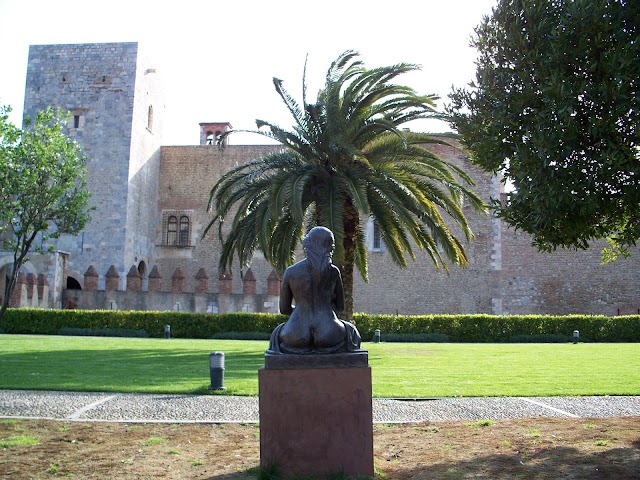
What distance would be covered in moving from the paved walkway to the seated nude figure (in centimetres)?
208

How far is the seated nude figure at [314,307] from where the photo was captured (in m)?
4.32

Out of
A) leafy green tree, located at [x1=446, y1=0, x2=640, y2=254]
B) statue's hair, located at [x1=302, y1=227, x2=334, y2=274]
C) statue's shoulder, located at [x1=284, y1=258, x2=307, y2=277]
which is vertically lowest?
statue's shoulder, located at [x1=284, y1=258, x2=307, y2=277]

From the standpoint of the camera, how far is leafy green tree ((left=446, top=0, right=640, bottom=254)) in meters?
4.84

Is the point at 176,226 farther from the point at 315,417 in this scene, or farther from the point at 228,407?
the point at 315,417

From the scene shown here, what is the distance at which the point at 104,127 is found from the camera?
26.8m

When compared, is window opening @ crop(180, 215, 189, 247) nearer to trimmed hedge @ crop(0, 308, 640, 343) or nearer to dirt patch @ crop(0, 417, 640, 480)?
trimmed hedge @ crop(0, 308, 640, 343)

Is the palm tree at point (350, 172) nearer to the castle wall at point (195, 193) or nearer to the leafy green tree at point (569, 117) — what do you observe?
the leafy green tree at point (569, 117)

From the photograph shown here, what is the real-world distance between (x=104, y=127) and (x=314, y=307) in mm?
24427

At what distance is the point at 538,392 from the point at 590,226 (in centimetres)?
306

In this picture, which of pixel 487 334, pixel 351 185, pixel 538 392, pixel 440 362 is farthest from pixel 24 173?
pixel 487 334

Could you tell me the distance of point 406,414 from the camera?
21.7ft

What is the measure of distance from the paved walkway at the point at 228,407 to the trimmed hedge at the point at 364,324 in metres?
12.1

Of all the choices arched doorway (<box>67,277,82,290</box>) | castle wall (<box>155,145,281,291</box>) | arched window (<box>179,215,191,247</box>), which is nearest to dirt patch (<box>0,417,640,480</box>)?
arched doorway (<box>67,277,82,290</box>)

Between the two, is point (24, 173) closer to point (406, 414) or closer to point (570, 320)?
point (406, 414)
